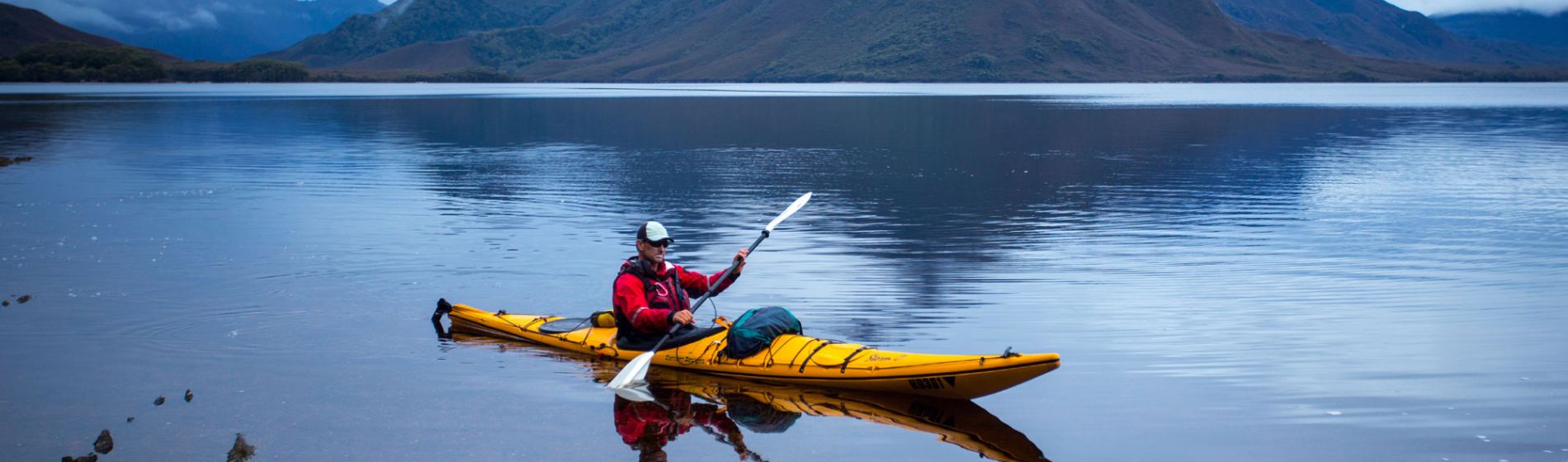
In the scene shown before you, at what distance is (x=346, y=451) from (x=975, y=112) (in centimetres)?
7538

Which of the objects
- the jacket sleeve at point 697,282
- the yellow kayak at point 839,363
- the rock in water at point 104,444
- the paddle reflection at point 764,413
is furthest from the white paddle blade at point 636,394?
the rock in water at point 104,444

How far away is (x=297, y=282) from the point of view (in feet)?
59.3

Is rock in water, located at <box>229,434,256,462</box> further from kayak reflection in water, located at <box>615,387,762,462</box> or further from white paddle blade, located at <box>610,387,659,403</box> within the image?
white paddle blade, located at <box>610,387,659,403</box>

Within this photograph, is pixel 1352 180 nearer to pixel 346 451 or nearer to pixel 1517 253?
pixel 1517 253

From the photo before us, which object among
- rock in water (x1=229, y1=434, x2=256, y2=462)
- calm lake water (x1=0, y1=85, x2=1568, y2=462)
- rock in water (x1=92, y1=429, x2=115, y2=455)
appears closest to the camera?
rock in water (x1=229, y1=434, x2=256, y2=462)

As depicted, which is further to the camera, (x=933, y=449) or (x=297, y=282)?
(x=297, y=282)

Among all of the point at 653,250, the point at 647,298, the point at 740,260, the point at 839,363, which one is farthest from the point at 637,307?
the point at 839,363

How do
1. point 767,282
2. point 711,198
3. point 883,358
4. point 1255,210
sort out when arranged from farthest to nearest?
point 711,198 < point 1255,210 < point 767,282 < point 883,358

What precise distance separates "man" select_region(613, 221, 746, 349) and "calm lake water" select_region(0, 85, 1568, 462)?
1.86 ft

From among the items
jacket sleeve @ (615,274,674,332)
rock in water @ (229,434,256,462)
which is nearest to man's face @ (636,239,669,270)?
jacket sleeve @ (615,274,674,332)

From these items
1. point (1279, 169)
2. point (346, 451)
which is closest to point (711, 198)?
point (1279, 169)

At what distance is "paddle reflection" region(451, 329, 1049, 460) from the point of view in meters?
10.5

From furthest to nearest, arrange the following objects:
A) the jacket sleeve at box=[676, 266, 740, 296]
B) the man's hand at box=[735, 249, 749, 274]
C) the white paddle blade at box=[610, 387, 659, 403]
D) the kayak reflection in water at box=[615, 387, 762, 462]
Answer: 1. the jacket sleeve at box=[676, 266, 740, 296]
2. the man's hand at box=[735, 249, 749, 274]
3. the white paddle blade at box=[610, 387, 659, 403]
4. the kayak reflection in water at box=[615, 387, 762, 462]

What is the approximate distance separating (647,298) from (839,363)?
206cm
